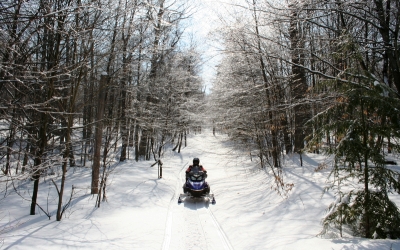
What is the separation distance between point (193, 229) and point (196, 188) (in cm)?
278

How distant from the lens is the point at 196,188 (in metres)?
8.63

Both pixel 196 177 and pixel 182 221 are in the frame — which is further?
pixel 196 177

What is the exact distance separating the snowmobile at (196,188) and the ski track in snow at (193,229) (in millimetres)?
340

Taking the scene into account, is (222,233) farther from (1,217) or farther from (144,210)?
(1,217)

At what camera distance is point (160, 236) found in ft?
17.7

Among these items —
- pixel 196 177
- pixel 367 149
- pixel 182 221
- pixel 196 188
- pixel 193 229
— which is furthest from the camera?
pixel 196 177

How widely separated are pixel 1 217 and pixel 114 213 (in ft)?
8.97

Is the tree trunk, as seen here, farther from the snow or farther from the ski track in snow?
the ski track in snow

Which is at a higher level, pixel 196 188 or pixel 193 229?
pixel 196 188

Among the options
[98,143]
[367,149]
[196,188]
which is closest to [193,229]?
[196,188]

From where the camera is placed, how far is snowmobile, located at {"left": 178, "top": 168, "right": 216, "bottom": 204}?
28.0 feet

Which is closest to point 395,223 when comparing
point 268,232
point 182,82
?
point 268,232

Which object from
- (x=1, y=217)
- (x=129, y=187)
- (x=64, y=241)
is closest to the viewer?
(x=64, y=241)

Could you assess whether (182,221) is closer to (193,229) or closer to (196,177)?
(193,229)
